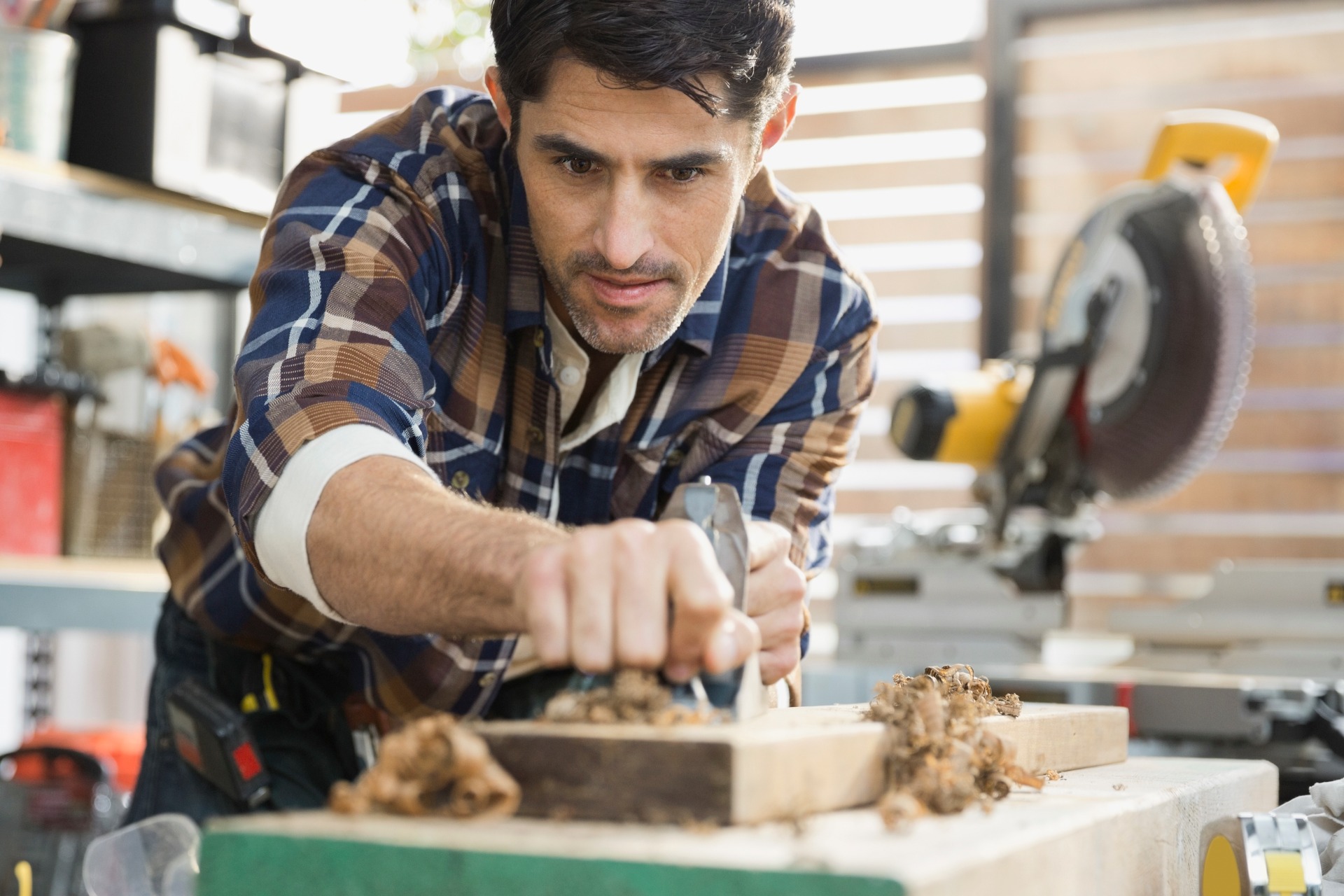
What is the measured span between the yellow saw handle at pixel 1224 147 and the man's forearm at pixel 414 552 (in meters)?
1.75

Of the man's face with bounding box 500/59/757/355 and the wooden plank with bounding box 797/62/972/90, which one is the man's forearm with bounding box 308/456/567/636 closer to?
the man's face with bounding box 500/59/757/355

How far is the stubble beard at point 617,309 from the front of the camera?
44.5 inches

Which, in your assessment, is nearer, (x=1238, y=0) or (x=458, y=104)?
(x=458, y=104)

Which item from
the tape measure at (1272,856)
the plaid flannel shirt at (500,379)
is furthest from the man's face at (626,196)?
the tape measure at (1272,856)

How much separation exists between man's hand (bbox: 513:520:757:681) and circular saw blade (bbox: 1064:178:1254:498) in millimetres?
1526

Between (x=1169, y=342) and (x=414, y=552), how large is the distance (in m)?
1.52

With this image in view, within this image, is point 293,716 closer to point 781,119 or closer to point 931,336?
point 781,119

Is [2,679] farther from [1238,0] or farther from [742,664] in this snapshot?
[1238,0]

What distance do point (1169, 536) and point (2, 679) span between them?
8.42 ft

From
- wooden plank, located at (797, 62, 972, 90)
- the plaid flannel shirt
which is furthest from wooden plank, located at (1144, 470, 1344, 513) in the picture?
the plaid flannel shirt

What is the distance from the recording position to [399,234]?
115 centimetres

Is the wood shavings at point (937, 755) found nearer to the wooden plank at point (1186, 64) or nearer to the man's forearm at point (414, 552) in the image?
the man's forearm at point (414, 552)

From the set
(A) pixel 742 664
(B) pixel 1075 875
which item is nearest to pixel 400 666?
(A) pixel 742 664

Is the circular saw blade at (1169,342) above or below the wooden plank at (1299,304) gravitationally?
below
